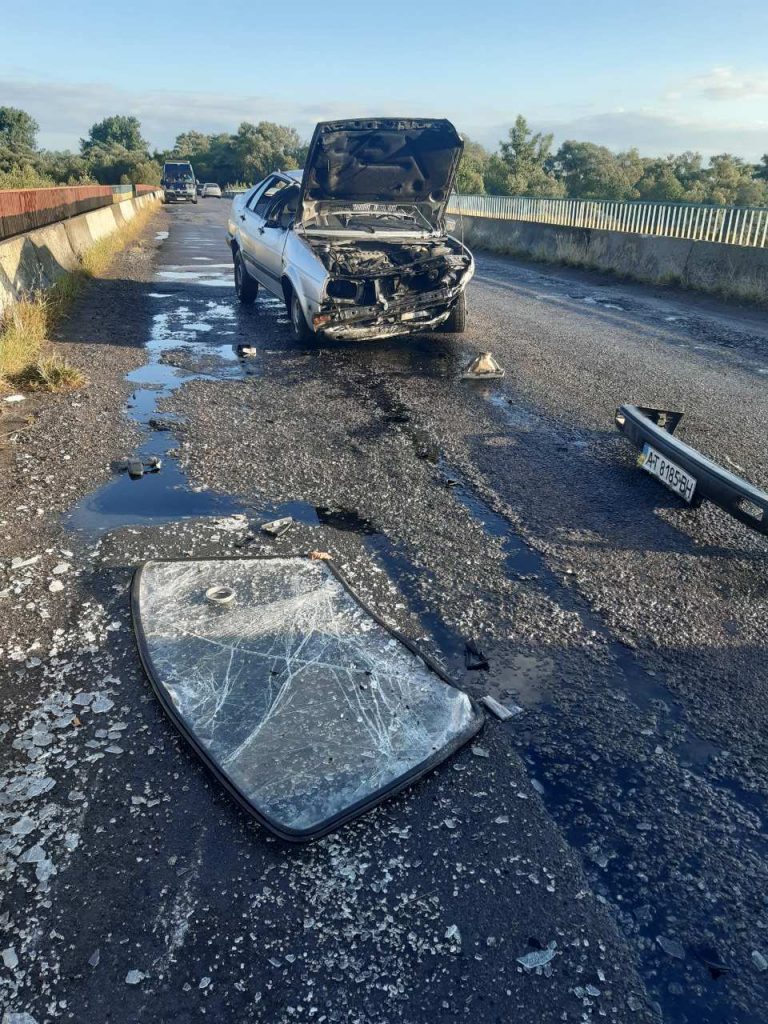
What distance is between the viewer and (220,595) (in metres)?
3.15

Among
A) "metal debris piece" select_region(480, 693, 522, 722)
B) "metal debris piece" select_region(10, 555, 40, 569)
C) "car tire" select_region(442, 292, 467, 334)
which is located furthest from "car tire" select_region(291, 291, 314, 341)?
"metal debris piece" select_region(480, 693, 522, 722)

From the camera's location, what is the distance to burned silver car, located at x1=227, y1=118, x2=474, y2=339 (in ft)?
23.7

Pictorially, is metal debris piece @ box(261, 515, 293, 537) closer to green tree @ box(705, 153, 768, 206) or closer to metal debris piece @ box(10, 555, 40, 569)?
metal debris piece @ box(10, 555, 40, 569)

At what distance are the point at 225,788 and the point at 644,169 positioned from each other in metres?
75.5

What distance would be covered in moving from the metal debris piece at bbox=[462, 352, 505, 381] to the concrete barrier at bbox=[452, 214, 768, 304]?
2.46 meters

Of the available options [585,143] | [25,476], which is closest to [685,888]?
[25,476]

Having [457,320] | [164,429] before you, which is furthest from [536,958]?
[457,320]

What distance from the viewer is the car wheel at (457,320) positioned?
27.2ft

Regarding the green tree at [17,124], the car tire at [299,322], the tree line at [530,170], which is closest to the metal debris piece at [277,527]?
the car tire at [299,322]

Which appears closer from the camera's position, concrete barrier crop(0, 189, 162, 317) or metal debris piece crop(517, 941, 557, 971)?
metal debris piece crop(517, 941, 557, 971)

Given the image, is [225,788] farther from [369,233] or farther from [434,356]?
[369,233]

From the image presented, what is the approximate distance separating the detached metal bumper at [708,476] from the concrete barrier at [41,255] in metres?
6.51

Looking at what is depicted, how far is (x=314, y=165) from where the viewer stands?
7.86m

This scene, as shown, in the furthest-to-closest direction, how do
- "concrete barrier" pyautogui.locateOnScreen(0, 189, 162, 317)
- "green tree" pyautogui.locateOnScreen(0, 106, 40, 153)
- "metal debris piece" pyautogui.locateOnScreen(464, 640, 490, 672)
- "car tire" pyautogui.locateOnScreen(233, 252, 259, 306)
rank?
"green tree" pyautogui.locateOnScreen(0, 106, 40, 153) < "car tire" pyautogui.locateOnScreen(233, 252, 259, 306) < "concrete barrier" pyautogui.locateOnScreen(0, 189, 162, 317) < "metal debris piece" pyautogui.locateOnScreen(464, 640, 490, 672)
